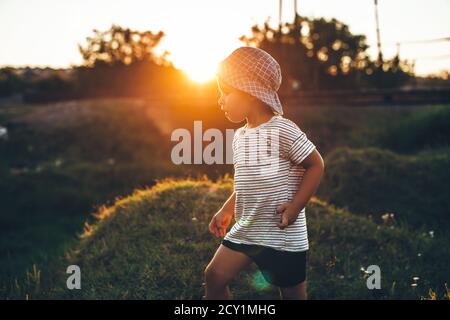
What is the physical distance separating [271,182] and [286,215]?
7.8 inches

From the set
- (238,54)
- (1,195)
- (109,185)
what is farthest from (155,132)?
(238,54)

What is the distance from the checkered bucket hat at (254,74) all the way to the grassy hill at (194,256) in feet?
7.12

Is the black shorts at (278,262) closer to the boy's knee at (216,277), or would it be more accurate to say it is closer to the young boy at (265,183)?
the young boy at (265,183)

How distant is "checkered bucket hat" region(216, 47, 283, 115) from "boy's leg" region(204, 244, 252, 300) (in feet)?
2.46

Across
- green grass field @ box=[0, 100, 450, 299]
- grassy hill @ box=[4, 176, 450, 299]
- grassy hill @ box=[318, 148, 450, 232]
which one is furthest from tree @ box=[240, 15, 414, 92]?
grassy hill @ box=[4, 176, 450, 299]

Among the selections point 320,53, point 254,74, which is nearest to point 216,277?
point 254,74

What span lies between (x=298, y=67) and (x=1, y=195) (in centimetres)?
1887

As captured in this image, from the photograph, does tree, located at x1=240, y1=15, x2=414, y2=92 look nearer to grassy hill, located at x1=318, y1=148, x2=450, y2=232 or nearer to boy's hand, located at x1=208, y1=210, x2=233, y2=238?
grassy hill, located at x1=318, y1=148, x2=450, y2=232

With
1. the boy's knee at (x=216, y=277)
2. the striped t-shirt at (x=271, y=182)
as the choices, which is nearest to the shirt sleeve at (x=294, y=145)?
the striped t-shirt at (x=271, y=182)

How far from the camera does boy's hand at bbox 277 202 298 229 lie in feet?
8.02

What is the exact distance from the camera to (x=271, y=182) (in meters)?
2.57

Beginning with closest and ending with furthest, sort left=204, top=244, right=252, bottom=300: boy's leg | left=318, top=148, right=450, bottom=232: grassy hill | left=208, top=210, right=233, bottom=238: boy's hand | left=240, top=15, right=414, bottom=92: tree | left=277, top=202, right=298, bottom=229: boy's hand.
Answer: left=277, top=202, right=298, bottom=229: boy's hand
left=204, top=244, right=252, bottom=300: boy's leg
left=208, top=210, right=233, bottom=238: boy's hand
left=318, top=148, right=450, bottom=232: grassy hill
left=240, top=15, right=414, bottom=92: tree

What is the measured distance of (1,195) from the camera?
47.3ft

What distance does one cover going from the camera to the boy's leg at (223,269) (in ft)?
8.40
